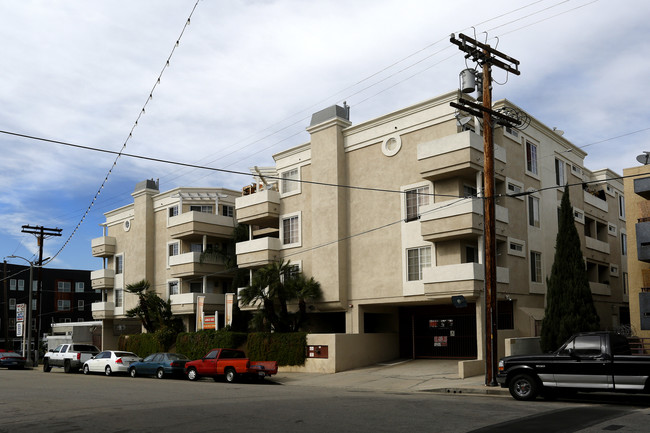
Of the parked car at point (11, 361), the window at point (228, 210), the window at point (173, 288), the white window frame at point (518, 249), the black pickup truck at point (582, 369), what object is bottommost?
the parked car at point (11, 361)

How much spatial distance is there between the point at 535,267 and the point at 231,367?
1621cm

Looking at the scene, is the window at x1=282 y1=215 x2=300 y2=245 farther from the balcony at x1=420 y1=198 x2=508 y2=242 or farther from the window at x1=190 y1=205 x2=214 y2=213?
the window at x1=190 y1=205 x2=214 y2=213

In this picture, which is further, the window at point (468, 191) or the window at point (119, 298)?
the window at point (119, 298)

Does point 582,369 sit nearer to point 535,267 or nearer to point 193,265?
point 535,267

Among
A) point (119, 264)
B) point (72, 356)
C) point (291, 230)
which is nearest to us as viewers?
point (72, 356)

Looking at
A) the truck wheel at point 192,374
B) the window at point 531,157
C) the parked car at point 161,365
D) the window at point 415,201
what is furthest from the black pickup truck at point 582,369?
the window at point 531,157

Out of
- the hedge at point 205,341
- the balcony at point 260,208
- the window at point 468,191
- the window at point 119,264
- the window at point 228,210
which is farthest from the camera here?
the window at point 119,264

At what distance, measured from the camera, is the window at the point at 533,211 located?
109 feet

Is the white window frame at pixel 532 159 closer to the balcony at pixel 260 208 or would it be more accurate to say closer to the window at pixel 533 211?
the window at pixel 533 211

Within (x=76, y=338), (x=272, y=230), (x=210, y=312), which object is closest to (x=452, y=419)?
(x=272, y=230)

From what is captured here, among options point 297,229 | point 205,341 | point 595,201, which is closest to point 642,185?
point 595,201

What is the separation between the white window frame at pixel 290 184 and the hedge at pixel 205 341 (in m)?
8.43

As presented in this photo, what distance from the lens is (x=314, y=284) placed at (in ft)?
111

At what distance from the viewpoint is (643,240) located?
26.3 meters
